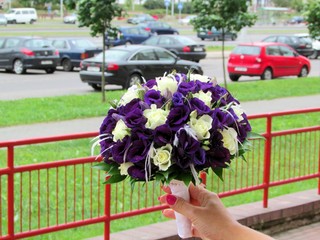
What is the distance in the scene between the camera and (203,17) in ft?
80.7

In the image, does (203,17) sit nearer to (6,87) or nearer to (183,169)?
(6,87)

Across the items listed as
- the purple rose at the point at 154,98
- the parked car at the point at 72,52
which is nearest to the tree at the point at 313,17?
the parked car at the point at 72,52

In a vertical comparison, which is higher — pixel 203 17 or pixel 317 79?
pixel 203 17

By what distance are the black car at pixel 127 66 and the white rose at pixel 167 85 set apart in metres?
19.3

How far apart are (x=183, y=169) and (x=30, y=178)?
3.37 metres

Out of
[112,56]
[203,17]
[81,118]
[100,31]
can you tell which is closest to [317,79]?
[203,17]

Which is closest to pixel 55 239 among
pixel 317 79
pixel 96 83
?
pixel 96 83

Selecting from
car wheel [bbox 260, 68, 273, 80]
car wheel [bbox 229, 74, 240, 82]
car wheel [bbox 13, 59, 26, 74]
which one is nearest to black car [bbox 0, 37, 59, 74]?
car wheel [bbox 13, 59, 26, 74]

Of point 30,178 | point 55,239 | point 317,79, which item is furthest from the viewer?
point 317,79

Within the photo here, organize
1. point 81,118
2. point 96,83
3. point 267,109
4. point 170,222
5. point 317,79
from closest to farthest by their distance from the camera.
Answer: point 170,222, point 81,118, point 267,109, point 96,83, point 317,79

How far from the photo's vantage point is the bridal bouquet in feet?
9.35

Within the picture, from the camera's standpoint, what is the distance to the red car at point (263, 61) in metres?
28.2

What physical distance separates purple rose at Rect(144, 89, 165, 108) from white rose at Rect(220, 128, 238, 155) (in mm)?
273

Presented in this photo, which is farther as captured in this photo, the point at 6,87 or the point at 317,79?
the point at 317,79
